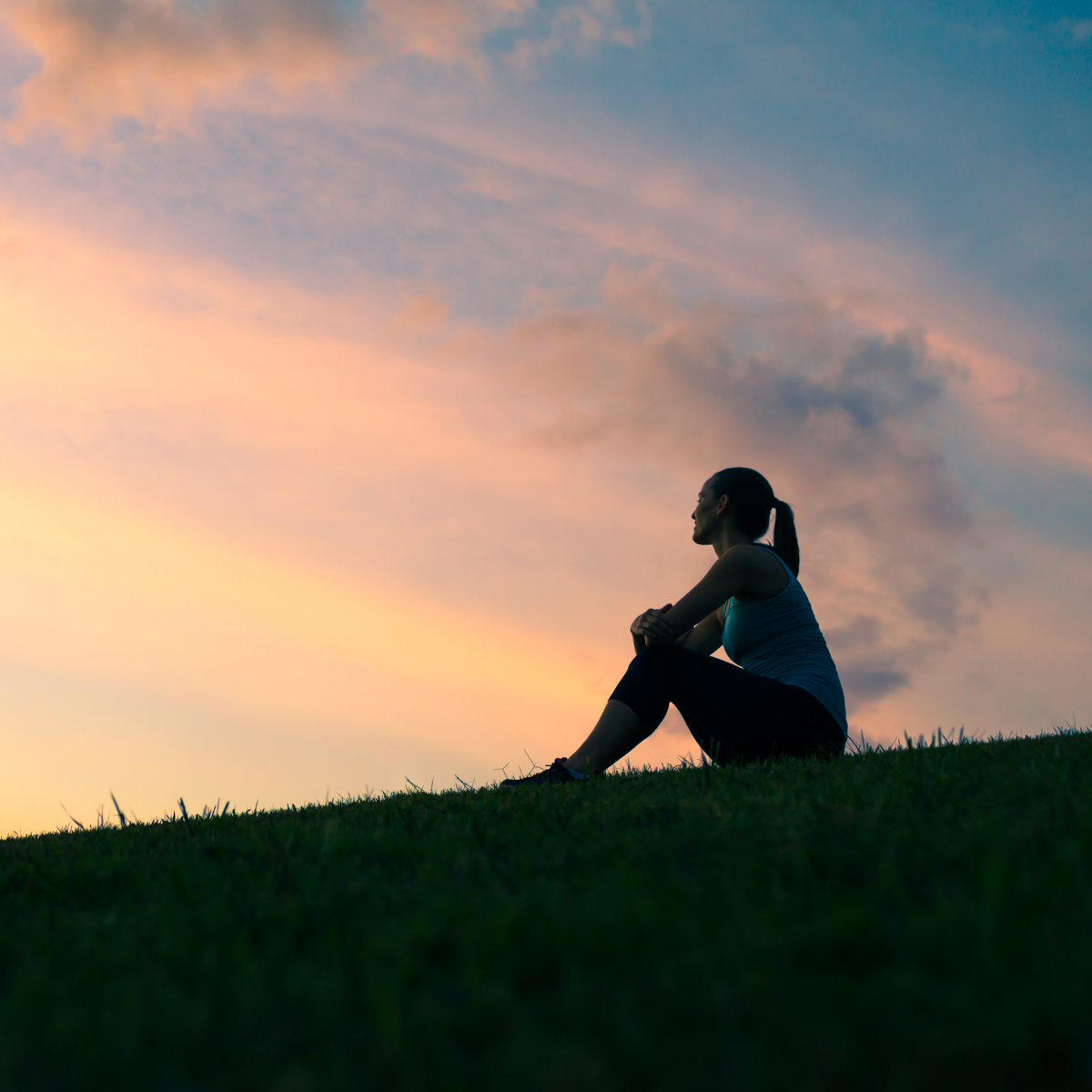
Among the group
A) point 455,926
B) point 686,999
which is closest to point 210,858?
point 455,926

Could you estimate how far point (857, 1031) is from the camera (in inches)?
58.2

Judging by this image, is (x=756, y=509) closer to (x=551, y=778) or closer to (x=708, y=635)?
(x=708, y=635)

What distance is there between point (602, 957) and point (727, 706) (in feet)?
14.0

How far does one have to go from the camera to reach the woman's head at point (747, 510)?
23.0ft

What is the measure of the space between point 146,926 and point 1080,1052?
7.76ft

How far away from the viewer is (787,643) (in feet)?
21.3

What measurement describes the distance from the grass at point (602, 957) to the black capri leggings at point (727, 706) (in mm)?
2319

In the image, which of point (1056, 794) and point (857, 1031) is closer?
point (857, 1031)

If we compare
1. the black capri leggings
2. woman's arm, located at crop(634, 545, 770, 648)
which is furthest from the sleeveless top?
woman's arm, located at crop(634, 545, 770, 648)

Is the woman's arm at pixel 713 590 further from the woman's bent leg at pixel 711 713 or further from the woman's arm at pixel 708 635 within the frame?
the woman's arm at pixel 708 635

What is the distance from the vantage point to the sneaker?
5.89 meters

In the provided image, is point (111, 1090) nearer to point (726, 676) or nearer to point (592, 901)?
point (592, 901)

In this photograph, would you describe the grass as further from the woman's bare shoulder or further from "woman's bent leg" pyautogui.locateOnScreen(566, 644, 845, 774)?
the woman's bare shoulder

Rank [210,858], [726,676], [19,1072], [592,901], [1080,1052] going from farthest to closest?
[726,676] < [210,858] < [592,901] < [19,1072] < [1080,1052]
